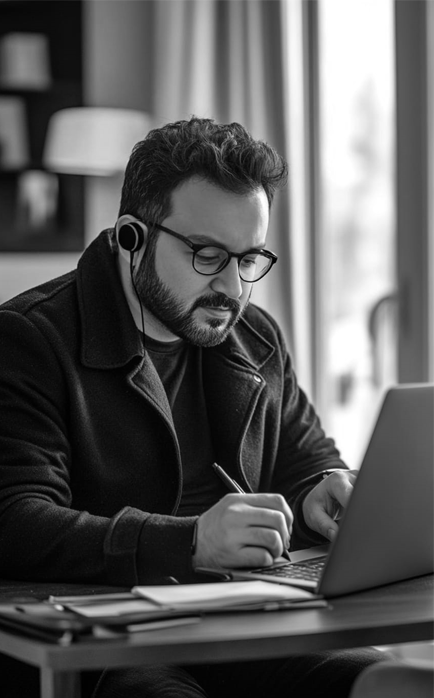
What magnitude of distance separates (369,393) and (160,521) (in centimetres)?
209

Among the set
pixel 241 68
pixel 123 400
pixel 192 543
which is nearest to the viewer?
pixel 192 543

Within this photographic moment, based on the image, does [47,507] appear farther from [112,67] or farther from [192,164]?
[112,67]

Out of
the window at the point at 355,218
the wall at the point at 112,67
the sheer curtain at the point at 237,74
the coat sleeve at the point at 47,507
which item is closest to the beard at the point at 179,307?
the coat sleeve at the point at 47,507

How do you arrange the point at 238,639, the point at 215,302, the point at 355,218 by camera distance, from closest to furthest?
1. the point at 238,639
2. the point at 215,302
3. the point at 355,218

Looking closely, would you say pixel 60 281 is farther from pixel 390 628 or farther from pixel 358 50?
pixel 358 50

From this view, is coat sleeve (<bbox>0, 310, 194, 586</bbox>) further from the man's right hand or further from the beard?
the beard

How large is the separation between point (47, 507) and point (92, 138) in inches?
106

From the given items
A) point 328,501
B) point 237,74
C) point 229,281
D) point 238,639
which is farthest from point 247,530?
point 237,74

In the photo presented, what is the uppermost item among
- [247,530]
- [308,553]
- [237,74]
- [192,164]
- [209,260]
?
[237,74]

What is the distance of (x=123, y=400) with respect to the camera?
1.54m

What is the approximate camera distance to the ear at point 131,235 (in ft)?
5.26

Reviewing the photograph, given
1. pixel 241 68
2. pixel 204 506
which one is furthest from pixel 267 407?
pixel 241 68

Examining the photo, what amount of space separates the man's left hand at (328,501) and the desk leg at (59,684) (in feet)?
1.74

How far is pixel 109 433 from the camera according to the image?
1.51 meters
